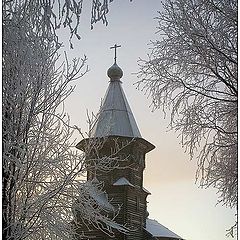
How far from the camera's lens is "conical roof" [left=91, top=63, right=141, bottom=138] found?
7.00 feet

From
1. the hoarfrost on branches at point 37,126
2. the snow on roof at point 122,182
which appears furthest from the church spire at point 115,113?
the snow on roof at point 122,182

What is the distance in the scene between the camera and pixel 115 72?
2115mm

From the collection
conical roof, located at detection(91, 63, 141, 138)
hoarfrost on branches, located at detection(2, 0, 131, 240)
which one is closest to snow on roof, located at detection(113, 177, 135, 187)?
conical roof, located at detection(91, 63, 141, 138)

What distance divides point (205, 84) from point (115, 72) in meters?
0.39

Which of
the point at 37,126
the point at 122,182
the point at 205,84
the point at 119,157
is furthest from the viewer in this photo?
the point at 122,182

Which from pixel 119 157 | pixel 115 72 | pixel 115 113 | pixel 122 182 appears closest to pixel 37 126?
pixel 115 72

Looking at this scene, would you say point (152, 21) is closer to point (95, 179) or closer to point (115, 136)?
point (95, 179)

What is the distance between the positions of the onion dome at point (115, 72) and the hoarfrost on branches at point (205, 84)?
7.7 inches

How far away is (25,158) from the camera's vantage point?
6.82 feet

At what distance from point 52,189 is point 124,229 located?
3.38 ft

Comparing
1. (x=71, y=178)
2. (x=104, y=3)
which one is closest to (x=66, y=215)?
(x=71, y=178)

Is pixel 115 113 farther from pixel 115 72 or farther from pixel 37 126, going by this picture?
pixel 115 72

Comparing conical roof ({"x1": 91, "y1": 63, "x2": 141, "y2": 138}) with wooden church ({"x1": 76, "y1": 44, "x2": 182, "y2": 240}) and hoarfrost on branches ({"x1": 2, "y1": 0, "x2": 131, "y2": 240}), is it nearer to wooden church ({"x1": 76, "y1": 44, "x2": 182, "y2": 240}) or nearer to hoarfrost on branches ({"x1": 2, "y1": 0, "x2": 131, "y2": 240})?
wooden church ({"x1": 76, "y1": 44, "x2": 182, "y2": 240})

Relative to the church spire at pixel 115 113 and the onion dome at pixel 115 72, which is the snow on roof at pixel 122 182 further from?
the onion dome at pixel 115 72
